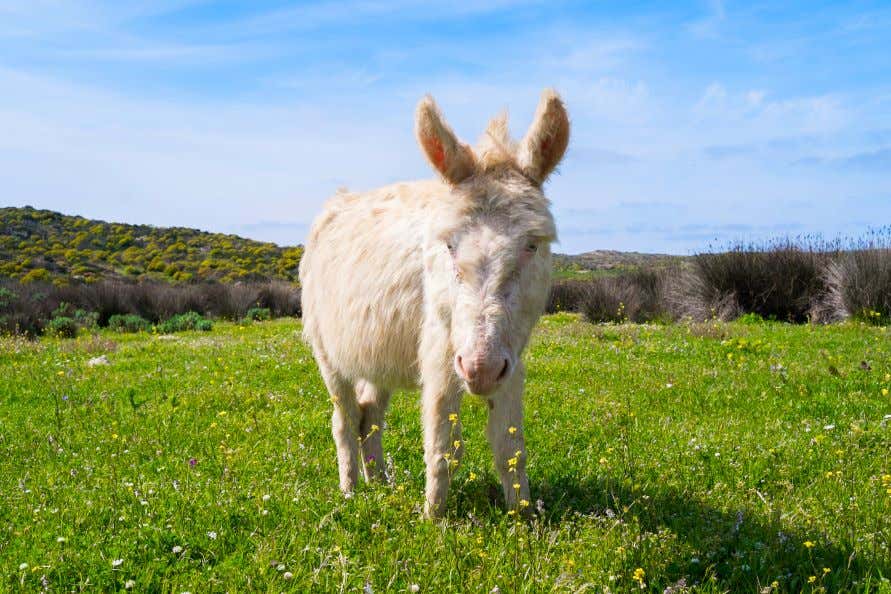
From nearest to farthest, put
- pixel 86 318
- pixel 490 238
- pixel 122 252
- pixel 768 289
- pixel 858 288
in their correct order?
pixel 490 238 → pixel 858 288 → pixel 768 289 → pixel 86 318 → pixel 122 252

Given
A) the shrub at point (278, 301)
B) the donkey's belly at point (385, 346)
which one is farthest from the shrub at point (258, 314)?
the donkey's belly at point (385, 346)

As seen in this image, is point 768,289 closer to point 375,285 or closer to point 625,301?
point 625,301

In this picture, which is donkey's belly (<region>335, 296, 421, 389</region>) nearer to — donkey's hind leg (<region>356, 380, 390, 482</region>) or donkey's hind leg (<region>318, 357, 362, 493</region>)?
donkey's hind leg (<region>318, 357, 362, 493</region>)

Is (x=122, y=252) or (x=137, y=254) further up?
(x=122, y=252)

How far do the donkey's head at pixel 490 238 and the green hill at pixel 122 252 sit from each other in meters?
37.0

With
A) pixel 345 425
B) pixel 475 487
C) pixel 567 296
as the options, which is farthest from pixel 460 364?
pixel 567 296

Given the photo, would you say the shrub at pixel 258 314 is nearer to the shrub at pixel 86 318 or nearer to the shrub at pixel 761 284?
the shrub at pixel 86 318

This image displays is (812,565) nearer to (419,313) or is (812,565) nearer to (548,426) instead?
(419,313)

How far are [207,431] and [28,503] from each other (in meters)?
2.14

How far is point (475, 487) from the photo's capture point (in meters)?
5.03

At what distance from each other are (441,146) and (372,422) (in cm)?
253

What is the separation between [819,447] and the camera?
19.3 feet

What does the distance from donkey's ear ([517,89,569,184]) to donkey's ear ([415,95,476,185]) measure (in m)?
0.33

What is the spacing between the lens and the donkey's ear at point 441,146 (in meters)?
4.03
